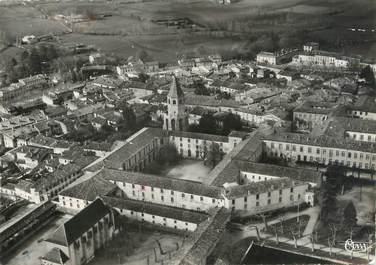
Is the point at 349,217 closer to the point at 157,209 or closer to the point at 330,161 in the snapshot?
the point at 330,161

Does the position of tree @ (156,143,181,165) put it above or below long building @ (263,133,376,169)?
below

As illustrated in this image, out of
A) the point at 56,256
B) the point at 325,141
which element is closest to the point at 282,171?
the point at 325,141

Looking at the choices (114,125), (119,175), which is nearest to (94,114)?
(114,125)

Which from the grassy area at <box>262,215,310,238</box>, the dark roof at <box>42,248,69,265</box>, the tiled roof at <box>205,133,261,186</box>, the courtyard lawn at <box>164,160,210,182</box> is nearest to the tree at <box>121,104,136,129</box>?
the courtyard lawn at <box>164,160,210,182</box>

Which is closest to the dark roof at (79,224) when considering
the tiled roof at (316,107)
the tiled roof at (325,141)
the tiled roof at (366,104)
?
the tiled roof at (325,141)

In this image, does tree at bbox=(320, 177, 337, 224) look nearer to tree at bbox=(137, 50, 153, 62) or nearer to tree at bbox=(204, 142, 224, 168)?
tree at bbox=(204, 142, 224, 168)

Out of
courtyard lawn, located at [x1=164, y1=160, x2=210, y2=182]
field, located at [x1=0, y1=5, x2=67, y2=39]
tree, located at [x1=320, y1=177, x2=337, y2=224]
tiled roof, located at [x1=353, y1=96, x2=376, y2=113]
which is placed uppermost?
field, located at [x1=0, y1=5, x2=67, y2=39]

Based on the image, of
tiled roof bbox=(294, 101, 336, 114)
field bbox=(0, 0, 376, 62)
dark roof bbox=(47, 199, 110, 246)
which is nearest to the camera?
dark roof bbox=(47, 199, 110, 246)
